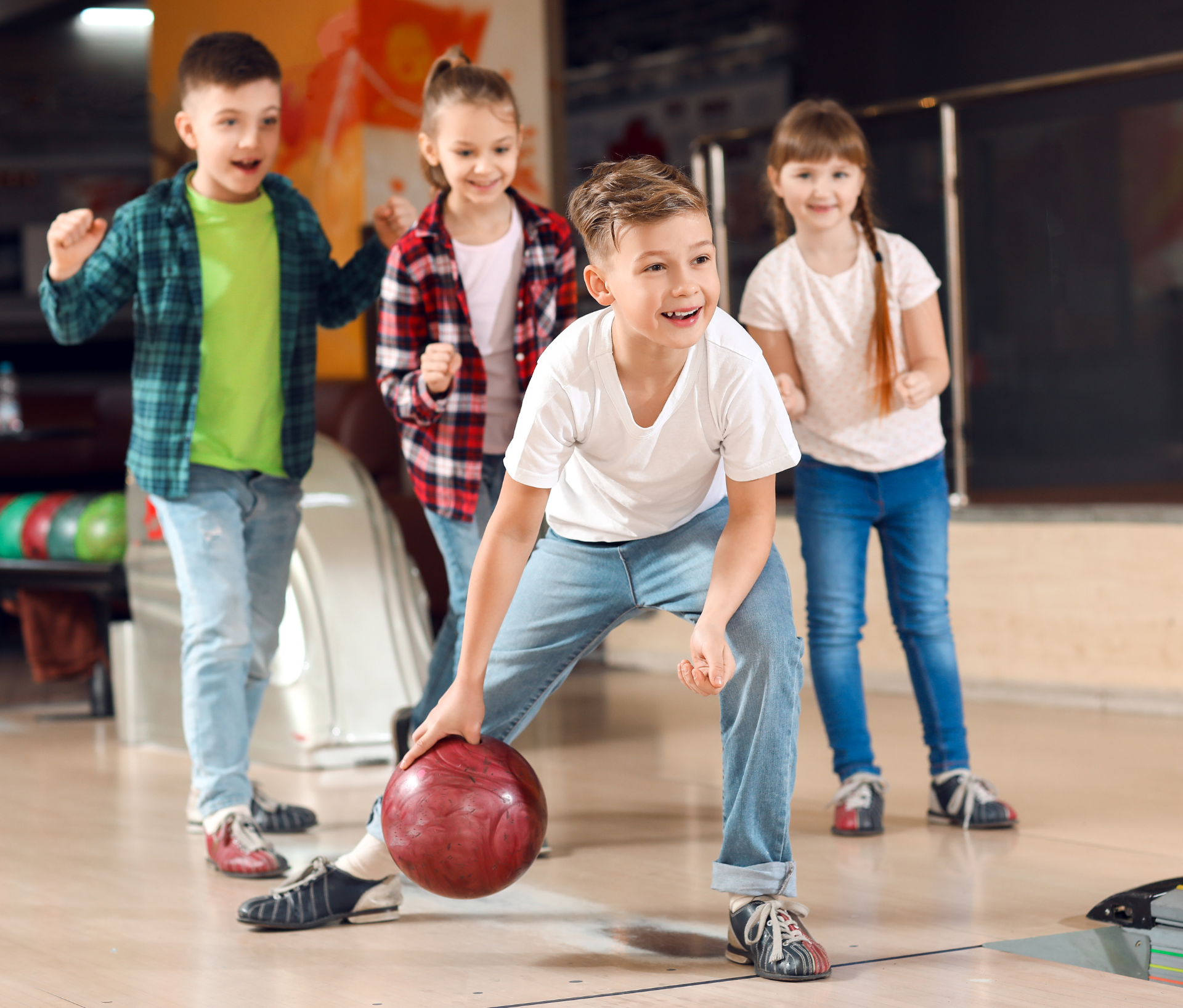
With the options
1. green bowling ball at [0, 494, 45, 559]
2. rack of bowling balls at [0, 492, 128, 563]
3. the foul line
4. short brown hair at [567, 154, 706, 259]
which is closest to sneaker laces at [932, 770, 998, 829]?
the foul line

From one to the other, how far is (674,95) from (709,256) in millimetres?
11325

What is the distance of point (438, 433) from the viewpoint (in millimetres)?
2391

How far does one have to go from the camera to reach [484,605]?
1.84 metres

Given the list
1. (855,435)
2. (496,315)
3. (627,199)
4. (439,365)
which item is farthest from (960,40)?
(627,199)

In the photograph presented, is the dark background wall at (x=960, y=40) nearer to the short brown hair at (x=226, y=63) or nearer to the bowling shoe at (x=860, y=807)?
the bowling shoe at (x=860, y=807)

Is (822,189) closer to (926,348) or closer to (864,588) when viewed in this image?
(926,348)

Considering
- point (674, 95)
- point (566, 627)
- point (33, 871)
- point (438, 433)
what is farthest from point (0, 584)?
point (674, 95)

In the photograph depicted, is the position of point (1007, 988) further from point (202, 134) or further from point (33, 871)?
point (202, 134)

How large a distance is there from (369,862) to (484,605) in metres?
0.45

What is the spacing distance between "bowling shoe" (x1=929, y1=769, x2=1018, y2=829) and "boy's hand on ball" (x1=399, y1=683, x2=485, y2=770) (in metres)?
1.08

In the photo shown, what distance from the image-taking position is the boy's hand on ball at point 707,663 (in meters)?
1.74

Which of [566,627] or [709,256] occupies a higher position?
[709,256]

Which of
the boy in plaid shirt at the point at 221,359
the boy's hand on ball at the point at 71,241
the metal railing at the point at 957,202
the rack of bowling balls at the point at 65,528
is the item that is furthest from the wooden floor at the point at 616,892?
the metal railing at the point at 957,202

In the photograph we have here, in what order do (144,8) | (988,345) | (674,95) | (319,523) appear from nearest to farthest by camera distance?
(319,523), (988,345), (144,8), (674,95)
